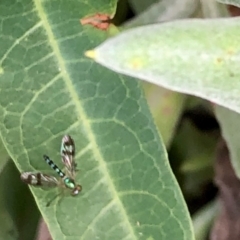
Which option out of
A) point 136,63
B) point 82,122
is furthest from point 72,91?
point 136,63

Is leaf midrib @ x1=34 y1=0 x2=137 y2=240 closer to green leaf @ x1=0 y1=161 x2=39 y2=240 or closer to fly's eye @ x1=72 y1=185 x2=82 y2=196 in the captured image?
fly's eye @ x1=72 y1=185 x2=82 y2=196

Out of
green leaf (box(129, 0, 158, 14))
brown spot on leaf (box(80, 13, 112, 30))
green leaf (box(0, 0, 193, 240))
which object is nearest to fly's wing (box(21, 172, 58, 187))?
green leaf (box(0, 0, 193, 240))

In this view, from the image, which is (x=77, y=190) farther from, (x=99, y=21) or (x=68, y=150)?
(x=99, y=21)

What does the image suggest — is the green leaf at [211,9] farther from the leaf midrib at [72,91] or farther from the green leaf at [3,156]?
the green leaf at [3,156]

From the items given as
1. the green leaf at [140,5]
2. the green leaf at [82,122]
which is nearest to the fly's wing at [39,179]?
the green leaf at [82,122]

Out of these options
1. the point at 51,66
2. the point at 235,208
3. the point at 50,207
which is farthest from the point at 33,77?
the point at 235,208

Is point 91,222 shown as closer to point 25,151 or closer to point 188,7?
point 25,151
